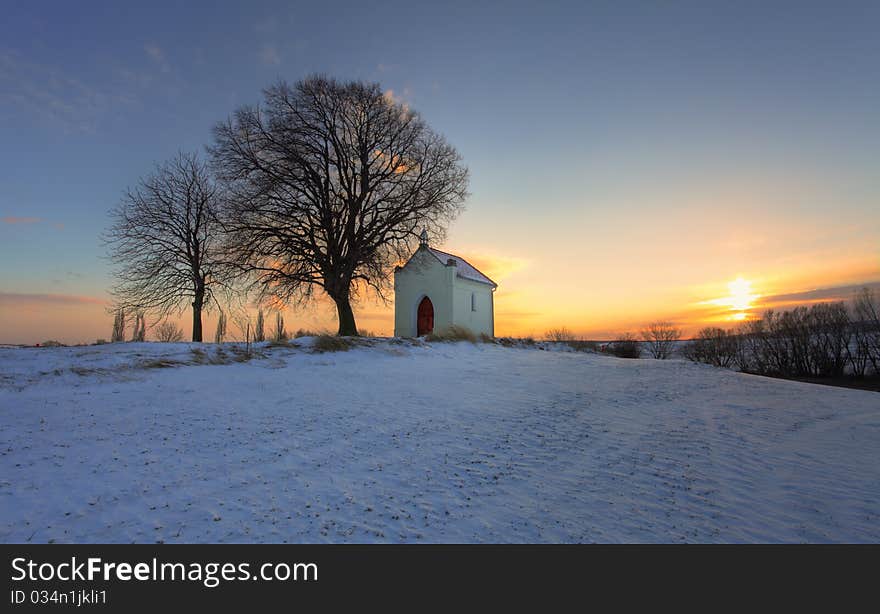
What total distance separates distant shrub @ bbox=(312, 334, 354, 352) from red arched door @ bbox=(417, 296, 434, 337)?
1143 centimetres

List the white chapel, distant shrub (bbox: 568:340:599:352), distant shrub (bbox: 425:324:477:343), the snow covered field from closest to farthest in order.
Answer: the snow covered field < distant shrub (bbox: 425:324:477:343) < the white chapel < distant shrub (bbox: 568:340:599:352)

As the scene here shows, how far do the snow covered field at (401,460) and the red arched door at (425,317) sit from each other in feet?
49.2

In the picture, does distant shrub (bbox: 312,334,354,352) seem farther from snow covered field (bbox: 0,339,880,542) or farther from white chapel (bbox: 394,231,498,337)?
white chapel (bbox: 394,231,498,337)

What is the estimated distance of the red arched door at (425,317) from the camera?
79.0 feet

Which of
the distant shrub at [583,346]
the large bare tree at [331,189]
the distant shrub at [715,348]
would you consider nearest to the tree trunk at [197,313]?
the large bare tree at [331,189]

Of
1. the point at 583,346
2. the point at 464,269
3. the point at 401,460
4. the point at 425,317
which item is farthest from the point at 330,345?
the point at 583,346

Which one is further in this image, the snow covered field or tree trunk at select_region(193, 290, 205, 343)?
tree trunk at select_region(193, 290, 205, 343)

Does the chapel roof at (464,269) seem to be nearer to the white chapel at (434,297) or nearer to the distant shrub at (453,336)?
the white chapel at (434,297)

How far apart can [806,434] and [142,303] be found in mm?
23335

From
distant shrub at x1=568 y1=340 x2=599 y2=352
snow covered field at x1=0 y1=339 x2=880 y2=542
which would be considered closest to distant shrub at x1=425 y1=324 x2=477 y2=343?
snow covered field at x1=0 y1=339 x2=880 y2=542

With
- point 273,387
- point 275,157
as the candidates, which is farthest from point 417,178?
point 273,387

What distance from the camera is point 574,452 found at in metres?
5.04

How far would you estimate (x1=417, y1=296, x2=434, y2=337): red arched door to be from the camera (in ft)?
79.0
